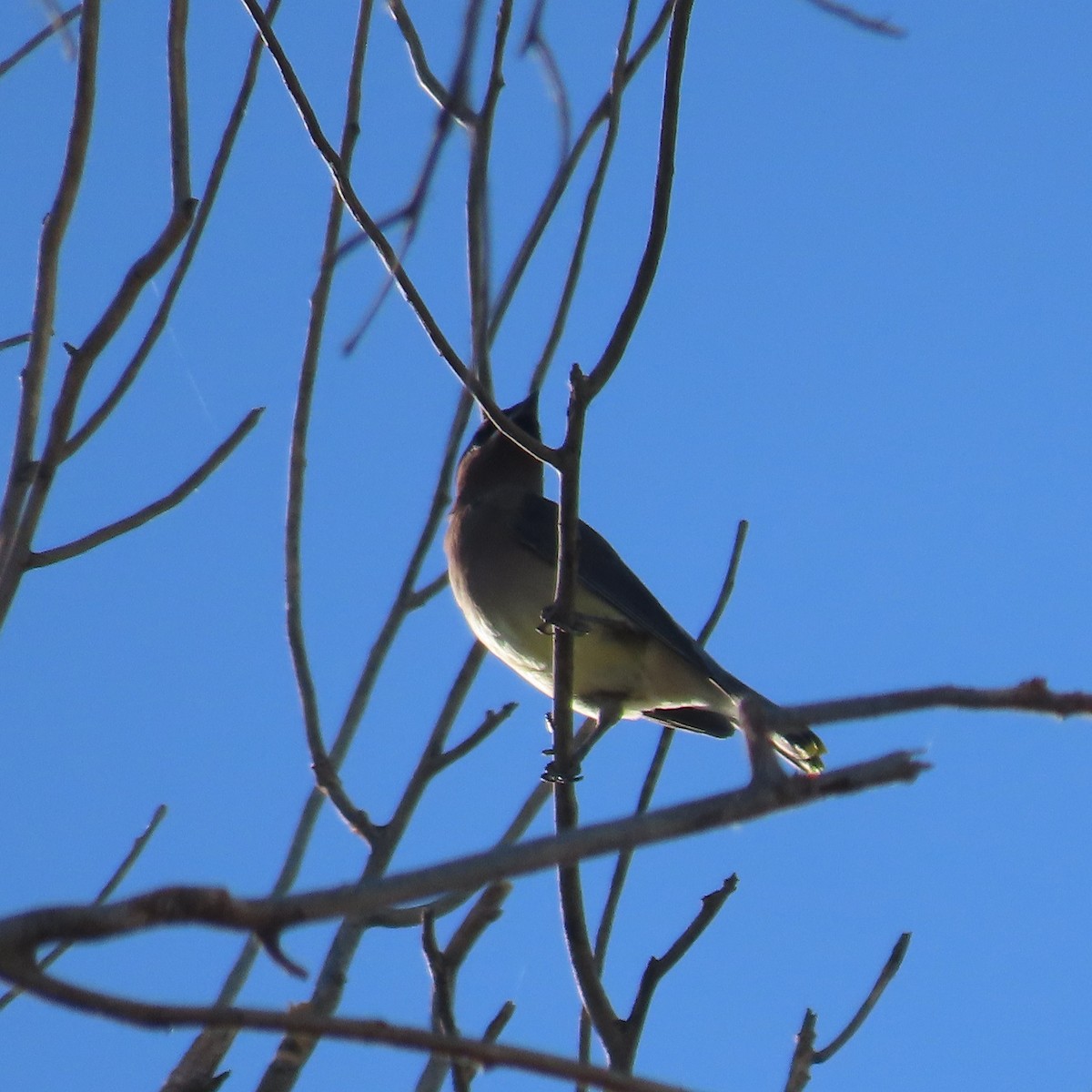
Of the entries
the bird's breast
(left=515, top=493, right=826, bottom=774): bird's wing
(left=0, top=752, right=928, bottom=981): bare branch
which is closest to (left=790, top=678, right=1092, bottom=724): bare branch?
(left=0, top=752, right=928, bottom=981): bare branch

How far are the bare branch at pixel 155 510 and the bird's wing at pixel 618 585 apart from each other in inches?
85.9

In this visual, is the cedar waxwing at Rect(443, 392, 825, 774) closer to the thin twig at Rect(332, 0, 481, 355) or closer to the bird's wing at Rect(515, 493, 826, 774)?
the bird's wing at Rect(515, 493, 826, 774)

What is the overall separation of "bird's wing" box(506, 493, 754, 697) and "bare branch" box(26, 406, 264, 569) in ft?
7.16

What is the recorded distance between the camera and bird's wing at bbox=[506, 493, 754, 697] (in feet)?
15.7

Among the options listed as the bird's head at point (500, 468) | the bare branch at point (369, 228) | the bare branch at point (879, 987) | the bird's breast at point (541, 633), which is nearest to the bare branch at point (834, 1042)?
the bare branch at point (879, 987)

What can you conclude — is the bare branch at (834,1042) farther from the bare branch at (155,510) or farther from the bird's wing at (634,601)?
the bird's wing at (634,601)

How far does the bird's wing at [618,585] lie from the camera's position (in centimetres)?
479

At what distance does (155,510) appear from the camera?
2559 millimetres

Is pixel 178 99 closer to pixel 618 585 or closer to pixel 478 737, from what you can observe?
pixel 478 737

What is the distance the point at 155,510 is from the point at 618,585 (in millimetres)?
2614

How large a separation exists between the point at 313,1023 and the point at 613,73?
7.06 ft

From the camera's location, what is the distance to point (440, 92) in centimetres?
285

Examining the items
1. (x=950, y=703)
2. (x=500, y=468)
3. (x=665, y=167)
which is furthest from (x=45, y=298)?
(x=500, y=468)

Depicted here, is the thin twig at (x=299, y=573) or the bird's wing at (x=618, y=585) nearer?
the thin twig at (x=299, y=573)
